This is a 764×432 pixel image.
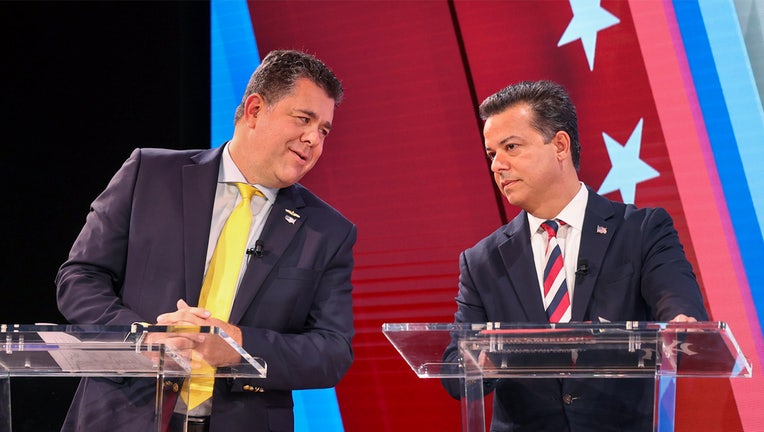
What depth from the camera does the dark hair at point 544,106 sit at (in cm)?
354

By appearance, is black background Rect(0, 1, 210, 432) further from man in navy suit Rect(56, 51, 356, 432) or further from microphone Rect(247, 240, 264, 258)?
microphone Rect(247, 240, 264, 258)

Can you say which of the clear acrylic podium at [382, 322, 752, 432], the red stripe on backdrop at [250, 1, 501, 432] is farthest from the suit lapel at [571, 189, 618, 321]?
the red stripe on backdrop at [250, 1, 501, 432]

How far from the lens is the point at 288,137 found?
10.9 feet

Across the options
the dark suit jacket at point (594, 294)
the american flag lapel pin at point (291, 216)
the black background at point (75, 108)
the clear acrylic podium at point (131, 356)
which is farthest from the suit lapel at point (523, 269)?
the black background at point (75, 108)

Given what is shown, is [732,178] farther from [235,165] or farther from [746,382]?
[235,165]

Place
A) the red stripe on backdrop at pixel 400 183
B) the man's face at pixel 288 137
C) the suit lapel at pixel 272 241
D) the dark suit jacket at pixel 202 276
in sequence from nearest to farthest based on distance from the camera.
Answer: the dark suit jacket at pixel 202 276
the suit lapel at pixel 272 241
the man's face at pixel 288 137
the red stripe on backdrop at pixel 400 183

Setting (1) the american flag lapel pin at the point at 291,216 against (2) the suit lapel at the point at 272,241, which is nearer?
(2) the suit lapel at the point at 272,241

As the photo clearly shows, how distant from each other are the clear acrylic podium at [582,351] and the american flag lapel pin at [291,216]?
0.90 meters

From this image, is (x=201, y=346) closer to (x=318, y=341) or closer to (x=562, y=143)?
(x=318, y=341)

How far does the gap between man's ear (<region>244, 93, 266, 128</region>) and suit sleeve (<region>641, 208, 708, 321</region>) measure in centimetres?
142

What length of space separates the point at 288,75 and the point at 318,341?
38.5 inches

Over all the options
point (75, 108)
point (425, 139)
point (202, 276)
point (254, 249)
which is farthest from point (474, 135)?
point (75, 108)

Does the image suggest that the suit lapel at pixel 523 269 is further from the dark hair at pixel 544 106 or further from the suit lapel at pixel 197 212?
the suit lapel at pixel 197 212

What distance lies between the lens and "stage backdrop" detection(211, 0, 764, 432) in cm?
398
